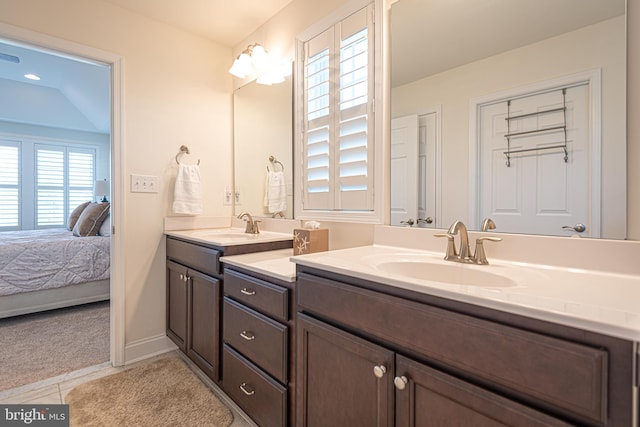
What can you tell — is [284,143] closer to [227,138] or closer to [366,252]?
[227,138]

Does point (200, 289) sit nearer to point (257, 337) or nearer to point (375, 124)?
point (257, 337)

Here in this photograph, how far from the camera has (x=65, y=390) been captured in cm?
173

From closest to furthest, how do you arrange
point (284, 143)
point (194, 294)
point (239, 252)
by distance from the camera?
point (239, 252) → point (194, 294) → point (284, 143)

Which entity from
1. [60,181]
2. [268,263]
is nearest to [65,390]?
[268,263]

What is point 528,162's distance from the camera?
3.59 ft

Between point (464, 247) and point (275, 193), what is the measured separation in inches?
52.9

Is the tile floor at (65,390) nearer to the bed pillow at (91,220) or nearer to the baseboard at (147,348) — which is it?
the baseboard at (147,348)

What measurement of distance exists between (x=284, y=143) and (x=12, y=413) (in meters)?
2.01

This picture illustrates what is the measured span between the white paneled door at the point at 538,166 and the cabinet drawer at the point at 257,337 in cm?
92

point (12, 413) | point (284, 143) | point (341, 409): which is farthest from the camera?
point (284, 143)

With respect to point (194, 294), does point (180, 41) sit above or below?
above

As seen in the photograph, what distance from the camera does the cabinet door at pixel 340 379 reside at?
859 mm

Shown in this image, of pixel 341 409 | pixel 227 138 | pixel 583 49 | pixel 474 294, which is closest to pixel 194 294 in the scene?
pixel 341 409

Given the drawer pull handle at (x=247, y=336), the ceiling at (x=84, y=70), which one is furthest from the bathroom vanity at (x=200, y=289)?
the ceiling at (x=84, y=70)
